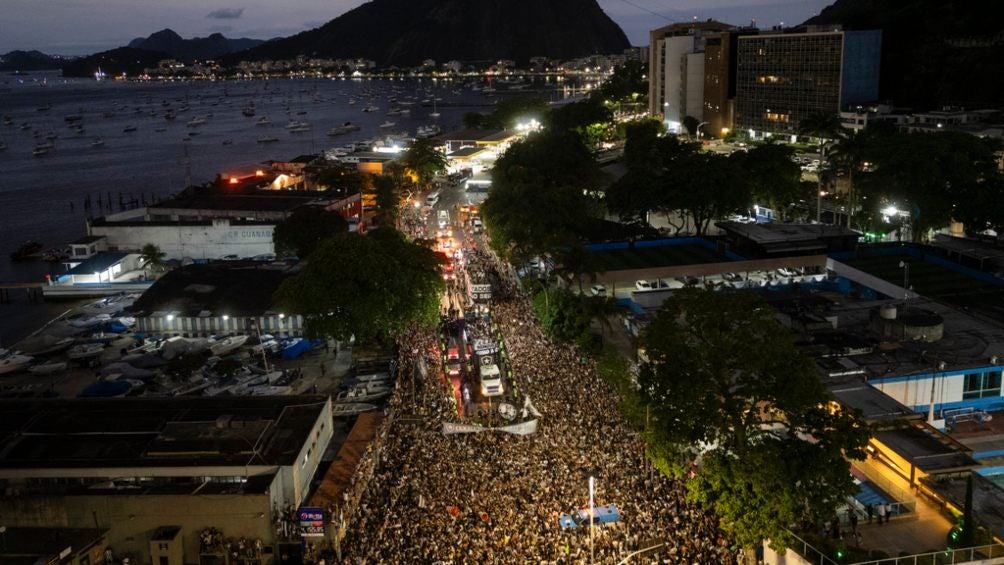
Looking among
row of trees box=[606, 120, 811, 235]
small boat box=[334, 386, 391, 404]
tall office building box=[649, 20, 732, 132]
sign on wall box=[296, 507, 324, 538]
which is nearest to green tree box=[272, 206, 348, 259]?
row of trees box=[606, 120, 811, 235]

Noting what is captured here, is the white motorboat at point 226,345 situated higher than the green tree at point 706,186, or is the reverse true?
the green tree at point 706,186

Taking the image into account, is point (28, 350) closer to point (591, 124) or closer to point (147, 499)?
point (147, 499)

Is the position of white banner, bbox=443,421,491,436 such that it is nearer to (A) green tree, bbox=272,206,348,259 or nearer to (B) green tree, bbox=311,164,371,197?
(A) green tree, bbox=272,206,348,259

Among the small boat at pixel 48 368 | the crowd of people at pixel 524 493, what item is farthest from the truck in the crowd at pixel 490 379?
the small boat at pixel 48 368

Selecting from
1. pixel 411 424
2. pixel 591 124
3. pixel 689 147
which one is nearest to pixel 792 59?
pixel 591 124

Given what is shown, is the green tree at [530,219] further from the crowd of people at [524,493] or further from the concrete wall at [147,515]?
the concrete wall at [147,515]

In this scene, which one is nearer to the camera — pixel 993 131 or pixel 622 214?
pixel 622 214
